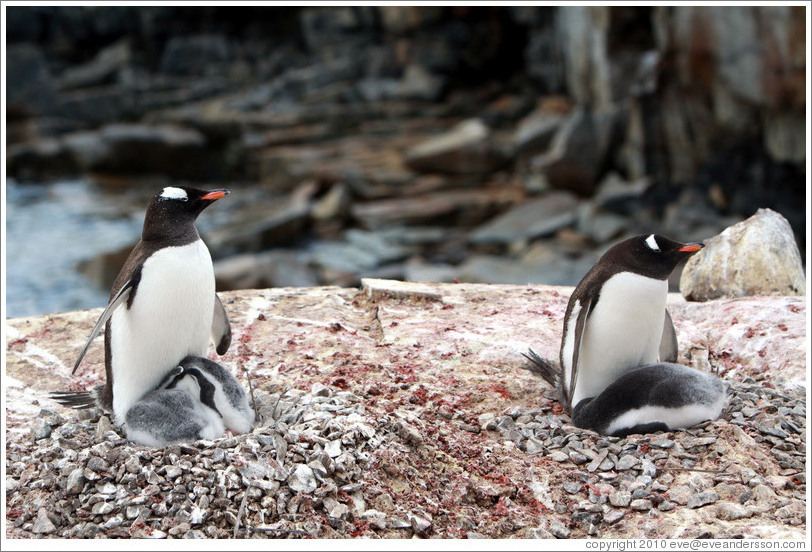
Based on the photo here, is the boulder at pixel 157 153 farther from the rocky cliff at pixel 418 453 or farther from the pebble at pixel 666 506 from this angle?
the pebble at pixel 666 506

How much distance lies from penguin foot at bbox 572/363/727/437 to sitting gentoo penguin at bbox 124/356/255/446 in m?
1.62

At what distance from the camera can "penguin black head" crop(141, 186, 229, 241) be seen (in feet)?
12.8

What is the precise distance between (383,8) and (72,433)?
22605mm

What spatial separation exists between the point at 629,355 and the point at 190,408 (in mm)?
2043

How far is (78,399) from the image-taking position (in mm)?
4168

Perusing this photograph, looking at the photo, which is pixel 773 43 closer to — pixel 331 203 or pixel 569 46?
pixel 569 46

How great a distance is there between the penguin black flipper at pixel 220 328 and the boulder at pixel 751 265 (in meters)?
3.06

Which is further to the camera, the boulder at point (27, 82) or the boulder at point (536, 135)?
the boulder at point (27, 82)

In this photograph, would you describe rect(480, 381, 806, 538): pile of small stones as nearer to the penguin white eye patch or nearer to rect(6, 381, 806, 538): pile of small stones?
rect(6, 381, 806, 538): pile of small stones

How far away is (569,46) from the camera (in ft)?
61.5

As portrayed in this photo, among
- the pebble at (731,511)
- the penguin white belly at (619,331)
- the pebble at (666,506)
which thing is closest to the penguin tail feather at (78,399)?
the penguin white belly at (619,331)

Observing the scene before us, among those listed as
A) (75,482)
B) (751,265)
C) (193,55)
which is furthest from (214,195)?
(193,55)

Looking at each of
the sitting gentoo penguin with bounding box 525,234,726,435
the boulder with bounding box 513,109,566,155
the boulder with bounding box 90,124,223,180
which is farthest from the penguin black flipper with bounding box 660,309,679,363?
the boulder with bounding box 90,124,223,180

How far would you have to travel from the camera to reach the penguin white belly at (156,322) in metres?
3.82
